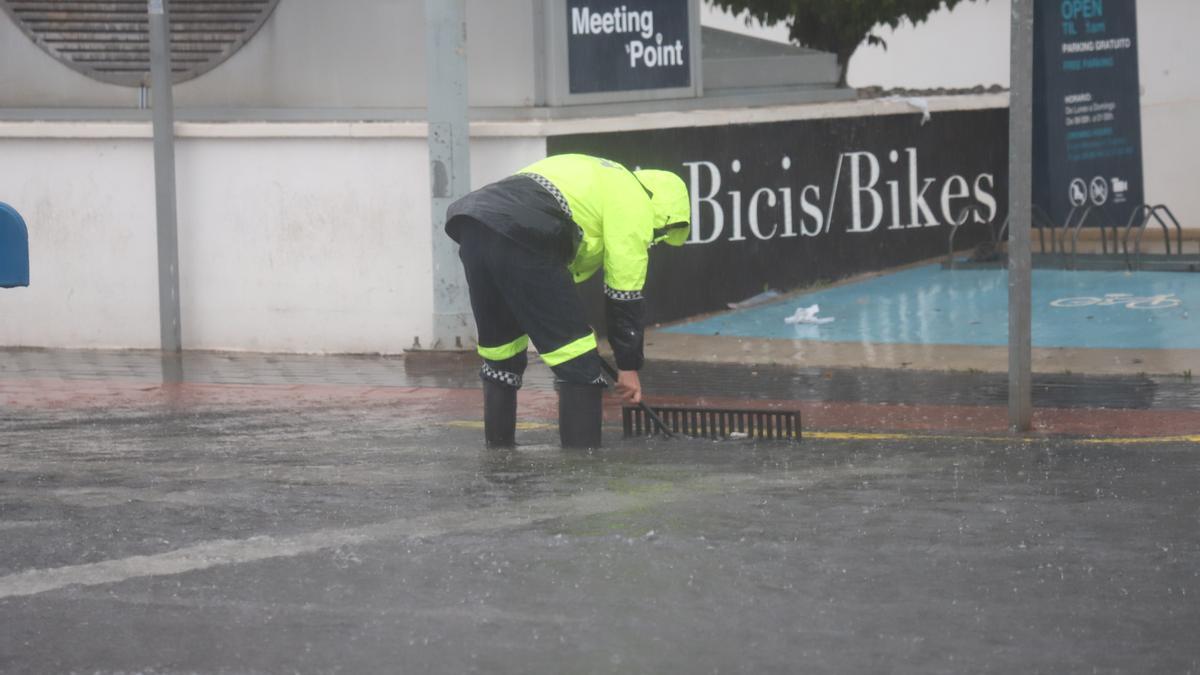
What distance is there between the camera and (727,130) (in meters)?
14.2

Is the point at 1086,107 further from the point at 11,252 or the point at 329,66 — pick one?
the point at 11,252

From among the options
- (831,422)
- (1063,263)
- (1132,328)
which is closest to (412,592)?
(831,422)

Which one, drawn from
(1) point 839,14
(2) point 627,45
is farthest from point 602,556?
(1) point 839,14

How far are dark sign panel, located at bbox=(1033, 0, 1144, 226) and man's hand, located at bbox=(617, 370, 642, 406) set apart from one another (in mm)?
7909

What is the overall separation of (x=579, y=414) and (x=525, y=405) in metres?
2.00

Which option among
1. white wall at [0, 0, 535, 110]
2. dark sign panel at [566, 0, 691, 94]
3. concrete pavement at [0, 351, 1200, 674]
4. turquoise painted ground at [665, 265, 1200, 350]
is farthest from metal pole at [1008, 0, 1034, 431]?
white wall at [0, 0, 535, 110]

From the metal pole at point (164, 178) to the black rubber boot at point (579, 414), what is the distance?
15.0ft

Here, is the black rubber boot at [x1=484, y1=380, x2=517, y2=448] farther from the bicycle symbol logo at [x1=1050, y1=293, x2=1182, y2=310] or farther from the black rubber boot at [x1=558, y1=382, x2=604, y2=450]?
the bicycle symbol logo at [x1=1050, y1=293, x2=1182, y2=310]

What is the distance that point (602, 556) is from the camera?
662cm

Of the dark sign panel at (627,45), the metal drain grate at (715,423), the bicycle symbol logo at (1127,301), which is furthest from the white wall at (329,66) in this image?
the metal drain grate at (715,423)

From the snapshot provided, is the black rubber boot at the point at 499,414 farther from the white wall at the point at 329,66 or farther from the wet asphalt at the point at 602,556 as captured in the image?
the white wall at the point at 329,66

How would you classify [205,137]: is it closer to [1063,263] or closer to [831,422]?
[831,422]

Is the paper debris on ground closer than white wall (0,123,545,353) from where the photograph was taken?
No

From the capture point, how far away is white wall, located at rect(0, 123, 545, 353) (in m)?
13.0
